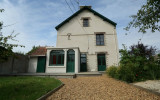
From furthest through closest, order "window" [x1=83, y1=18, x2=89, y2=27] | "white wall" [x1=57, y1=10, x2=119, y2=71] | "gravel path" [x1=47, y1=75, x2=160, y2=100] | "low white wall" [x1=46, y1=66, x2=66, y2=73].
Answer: "window" [x1=83, y1=18, x2=89, y2=27] → "white wall" [x1=57, y1=10, x2=119, y2=71] → "low white wall" [x1=46, y1=66, x2=66, y2=73] → "gravel path" [x1=47, y1=75, x2=160, y2=100]

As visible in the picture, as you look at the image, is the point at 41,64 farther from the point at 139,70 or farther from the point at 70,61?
the point at 139,70

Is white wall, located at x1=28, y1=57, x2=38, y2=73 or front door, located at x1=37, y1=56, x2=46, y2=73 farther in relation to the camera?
white wall, located at x1=28, y1=57, x2=38, y2=73

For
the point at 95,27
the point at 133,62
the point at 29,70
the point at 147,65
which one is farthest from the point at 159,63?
the point at 29,70

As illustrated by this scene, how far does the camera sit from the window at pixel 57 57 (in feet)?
36.1

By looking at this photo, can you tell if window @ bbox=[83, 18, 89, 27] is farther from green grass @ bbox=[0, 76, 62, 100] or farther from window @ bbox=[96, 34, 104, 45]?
green grass @ bbox=[0, 76, 62, 100]

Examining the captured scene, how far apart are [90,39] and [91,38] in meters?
0.24

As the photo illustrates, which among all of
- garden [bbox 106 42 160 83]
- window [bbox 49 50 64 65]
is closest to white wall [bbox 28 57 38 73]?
window [bbox 49 50 64 65]

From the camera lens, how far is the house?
44.2ft

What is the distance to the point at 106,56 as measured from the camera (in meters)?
13.5

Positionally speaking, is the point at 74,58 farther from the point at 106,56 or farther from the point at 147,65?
the point at 147,65

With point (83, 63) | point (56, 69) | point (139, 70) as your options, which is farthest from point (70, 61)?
point (139, 70)

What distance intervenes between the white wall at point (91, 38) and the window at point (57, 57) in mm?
3132

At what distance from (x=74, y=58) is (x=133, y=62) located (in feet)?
20.5

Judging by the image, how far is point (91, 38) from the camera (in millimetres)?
14414
